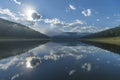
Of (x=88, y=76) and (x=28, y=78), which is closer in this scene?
(x=28, y=78)

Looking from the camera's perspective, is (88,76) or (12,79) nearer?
(12,79)

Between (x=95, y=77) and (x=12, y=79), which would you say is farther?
(x=95, y=77)

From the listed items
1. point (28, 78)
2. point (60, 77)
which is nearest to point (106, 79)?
point (60, 77)

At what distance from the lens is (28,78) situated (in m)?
22.1

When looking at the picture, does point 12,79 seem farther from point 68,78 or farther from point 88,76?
point 88,76

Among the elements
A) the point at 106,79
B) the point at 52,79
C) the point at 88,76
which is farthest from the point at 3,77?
the point at 106,79

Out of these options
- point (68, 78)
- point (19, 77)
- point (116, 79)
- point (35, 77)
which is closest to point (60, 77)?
point (68, 78)

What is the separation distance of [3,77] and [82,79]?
753 cm

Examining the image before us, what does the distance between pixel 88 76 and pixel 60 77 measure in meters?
2.98

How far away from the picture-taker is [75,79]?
22109 millimetres

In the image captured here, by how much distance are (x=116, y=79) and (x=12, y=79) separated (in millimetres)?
9859

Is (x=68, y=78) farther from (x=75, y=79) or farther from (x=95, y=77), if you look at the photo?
(x=95, y=77)

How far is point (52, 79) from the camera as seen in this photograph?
21.9m

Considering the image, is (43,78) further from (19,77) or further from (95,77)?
(95,77)
